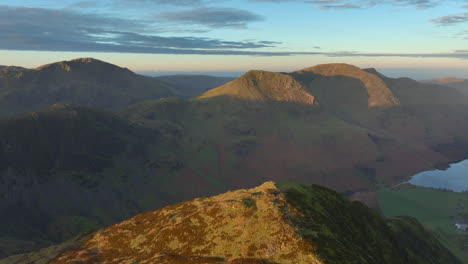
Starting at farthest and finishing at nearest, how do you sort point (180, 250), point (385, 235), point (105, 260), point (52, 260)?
point (385, 235), point (52, 260), point (105, 260), point (180, 250)

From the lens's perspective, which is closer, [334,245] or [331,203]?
[334,245]

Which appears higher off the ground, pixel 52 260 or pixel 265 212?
pixel 265 212

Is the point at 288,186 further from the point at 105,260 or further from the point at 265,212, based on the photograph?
the point at 105,260

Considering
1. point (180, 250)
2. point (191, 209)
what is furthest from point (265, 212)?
point (191, 209)

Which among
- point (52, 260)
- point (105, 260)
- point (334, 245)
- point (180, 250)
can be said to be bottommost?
point (52, 260)

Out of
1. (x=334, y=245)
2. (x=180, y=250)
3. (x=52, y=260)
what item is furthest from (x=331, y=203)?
(x=52, y=260)

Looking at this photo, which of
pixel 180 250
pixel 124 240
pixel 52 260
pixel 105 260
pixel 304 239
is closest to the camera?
pixel 304 239
